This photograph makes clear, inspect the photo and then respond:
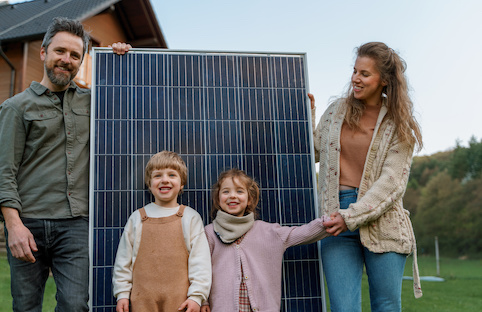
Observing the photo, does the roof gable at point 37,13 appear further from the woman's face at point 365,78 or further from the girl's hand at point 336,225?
the girl's hand at point 336,225

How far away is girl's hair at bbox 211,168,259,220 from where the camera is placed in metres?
4.44

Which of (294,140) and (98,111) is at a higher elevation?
(98,111)

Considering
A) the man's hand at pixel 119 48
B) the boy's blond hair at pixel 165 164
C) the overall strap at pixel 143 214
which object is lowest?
the overall strap at pixel 143 214

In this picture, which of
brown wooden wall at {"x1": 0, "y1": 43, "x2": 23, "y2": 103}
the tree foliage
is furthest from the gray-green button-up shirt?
the tree foliage

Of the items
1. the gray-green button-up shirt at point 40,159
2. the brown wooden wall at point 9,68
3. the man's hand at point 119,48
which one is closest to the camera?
the gray-green button-up shirt at point 40,159

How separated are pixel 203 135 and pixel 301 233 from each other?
1377 mm

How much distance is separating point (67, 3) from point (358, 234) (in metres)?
18.9

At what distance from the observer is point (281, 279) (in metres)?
4.54

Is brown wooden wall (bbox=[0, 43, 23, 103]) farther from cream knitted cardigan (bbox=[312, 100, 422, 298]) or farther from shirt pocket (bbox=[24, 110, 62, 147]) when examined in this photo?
cream knitted cardigan (bbox=[312, 100, 422, 298])

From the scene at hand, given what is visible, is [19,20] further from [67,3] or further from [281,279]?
[281,279]

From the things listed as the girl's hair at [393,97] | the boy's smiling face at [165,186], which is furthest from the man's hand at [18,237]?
the girl's hair at [393,97]

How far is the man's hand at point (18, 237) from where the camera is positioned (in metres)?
3.75

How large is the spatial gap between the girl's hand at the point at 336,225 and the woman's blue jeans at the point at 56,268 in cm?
212

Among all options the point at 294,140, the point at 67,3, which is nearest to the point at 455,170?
the point at 67,3
